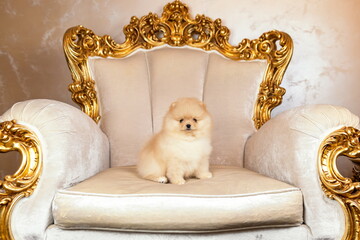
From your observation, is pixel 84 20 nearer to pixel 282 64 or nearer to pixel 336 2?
pixel 282 64

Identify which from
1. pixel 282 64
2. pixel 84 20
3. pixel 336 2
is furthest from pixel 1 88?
pixel 336 2

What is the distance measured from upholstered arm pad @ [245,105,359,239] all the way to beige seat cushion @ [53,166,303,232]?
0.06 metres

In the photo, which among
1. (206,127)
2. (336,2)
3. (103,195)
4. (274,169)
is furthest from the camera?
(336,2)

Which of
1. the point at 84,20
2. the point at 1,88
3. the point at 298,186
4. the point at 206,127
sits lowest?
the point at 298,186

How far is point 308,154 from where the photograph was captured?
46.2 inches

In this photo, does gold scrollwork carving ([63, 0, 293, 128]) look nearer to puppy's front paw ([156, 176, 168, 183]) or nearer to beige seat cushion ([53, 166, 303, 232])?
puppy's front paw ([156, 176, 168, 183])

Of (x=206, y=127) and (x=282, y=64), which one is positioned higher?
(x=282, y=64)

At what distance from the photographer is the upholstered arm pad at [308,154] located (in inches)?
44.0

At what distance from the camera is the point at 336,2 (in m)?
2.27

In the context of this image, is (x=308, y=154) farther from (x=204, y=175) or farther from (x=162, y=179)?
(x=162, y=179)

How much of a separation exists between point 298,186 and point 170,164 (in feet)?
1.55

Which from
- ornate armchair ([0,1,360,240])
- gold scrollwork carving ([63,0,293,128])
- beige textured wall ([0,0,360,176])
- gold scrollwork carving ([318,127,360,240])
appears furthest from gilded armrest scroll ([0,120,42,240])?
beige textured wall ([0,0,360,176])

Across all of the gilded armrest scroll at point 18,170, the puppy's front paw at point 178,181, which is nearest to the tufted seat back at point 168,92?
the puppy's front paw at point 178,181

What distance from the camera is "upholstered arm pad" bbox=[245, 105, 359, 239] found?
112 centimetres
